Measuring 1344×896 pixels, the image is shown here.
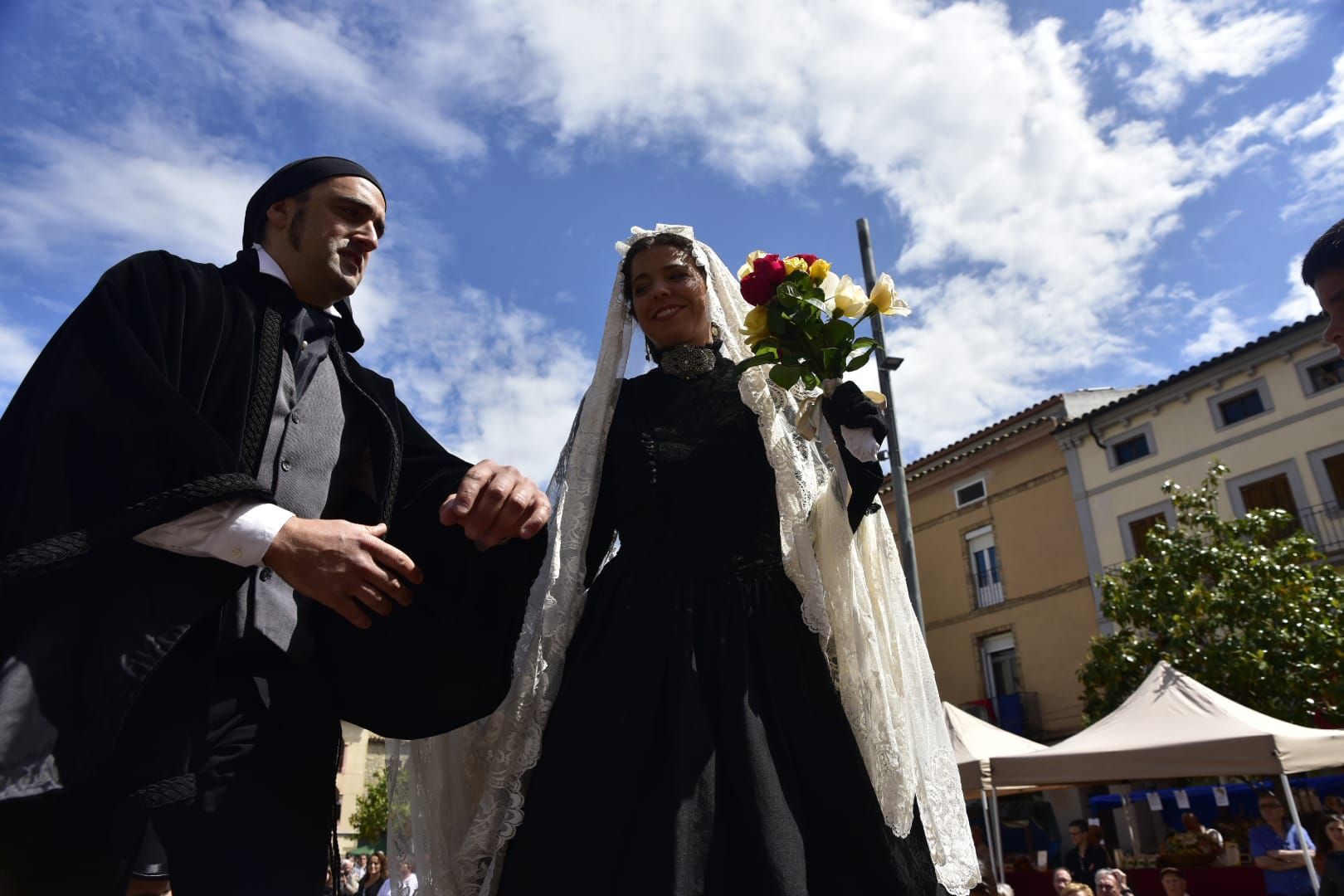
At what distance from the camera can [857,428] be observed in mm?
2406

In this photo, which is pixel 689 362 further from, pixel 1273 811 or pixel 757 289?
pixel 1273 811

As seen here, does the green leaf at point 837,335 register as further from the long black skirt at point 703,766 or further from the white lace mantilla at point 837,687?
the long black skirt at point 703,766

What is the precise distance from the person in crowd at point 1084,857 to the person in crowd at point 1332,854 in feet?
11.3

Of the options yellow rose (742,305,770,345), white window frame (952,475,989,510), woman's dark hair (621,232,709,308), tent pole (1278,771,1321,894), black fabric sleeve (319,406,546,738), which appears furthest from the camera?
A: white window frame (952,475,989,510)

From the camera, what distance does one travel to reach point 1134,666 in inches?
523

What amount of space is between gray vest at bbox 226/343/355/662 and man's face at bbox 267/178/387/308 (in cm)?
18

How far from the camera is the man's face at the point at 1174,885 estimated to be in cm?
748

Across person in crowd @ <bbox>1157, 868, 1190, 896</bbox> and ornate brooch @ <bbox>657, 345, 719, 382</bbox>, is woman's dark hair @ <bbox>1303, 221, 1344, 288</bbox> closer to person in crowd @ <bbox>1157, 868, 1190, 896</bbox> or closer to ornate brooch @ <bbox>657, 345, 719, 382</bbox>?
ornate brooch @ <bbox>657, 345, 719, 382</bbox>

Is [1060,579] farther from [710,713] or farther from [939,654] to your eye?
[710,713]

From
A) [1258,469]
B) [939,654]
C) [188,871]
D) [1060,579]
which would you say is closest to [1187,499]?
[1258,469]

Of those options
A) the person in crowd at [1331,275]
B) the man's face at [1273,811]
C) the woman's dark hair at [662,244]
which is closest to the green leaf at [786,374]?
the woman's dark hair at [662,244]

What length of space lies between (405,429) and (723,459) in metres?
0.88

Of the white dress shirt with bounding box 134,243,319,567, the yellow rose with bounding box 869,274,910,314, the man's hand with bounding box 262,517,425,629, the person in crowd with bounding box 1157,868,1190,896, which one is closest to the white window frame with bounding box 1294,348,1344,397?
the person in crowd with bounding box 1157,868,1190,896

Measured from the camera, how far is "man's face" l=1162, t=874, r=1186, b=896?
24.6 feet
